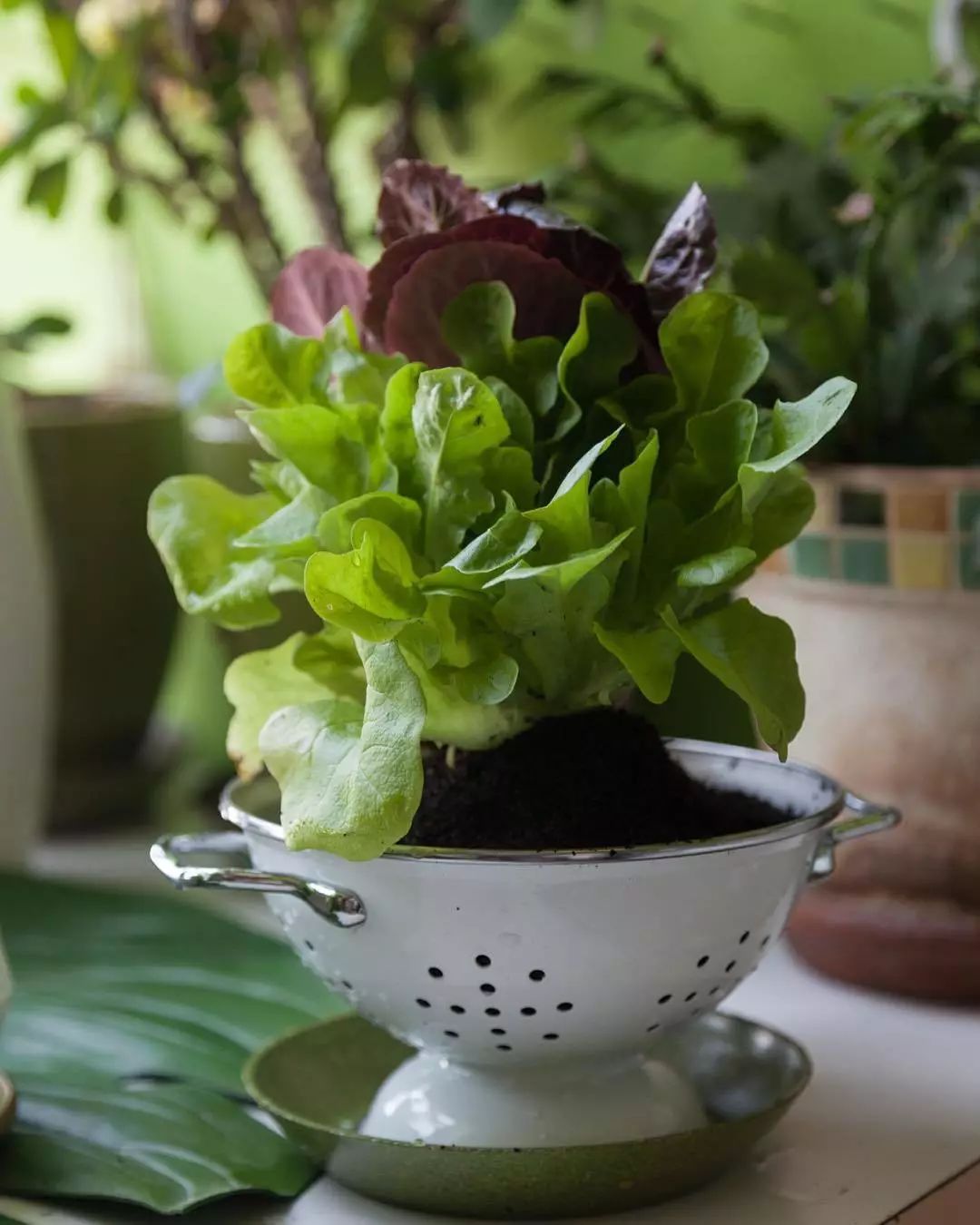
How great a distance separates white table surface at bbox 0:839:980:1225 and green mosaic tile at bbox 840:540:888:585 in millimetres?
167

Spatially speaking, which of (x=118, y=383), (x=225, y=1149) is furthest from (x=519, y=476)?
(x=118, y=383)

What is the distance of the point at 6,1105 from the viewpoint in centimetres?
46

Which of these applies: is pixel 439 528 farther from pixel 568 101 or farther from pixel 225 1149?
pixel 568 101

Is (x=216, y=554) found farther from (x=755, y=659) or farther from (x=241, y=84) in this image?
(x=241, y=84)

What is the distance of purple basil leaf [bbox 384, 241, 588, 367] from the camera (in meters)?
0.42

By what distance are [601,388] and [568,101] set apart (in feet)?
1.69

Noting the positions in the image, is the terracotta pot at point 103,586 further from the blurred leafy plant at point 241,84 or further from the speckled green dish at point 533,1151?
the speckled green dish at point 533,1151

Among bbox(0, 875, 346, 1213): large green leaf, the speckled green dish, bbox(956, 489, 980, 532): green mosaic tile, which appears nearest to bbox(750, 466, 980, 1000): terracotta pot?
bbox(956, 489, 980, 532): green mosaic tile

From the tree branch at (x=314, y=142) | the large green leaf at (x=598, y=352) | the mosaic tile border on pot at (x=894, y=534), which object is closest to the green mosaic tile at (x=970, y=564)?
Result: the mosaic tile border on pot at (x=894, y=534)

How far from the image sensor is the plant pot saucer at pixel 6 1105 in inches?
18.1

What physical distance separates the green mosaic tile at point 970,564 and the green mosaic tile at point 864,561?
1.1 inches

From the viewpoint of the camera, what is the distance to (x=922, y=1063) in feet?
1.81

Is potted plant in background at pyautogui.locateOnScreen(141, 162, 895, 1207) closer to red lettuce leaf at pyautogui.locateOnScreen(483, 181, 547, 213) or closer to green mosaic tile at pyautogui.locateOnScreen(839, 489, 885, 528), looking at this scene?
red lettuce leaf at pyautogui.locateOnScreen(483, 181, 547, 213)

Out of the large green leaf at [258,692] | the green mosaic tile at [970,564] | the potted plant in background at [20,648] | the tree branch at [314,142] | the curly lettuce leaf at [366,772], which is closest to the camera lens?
the curly lettuce leaf at [366,772]
